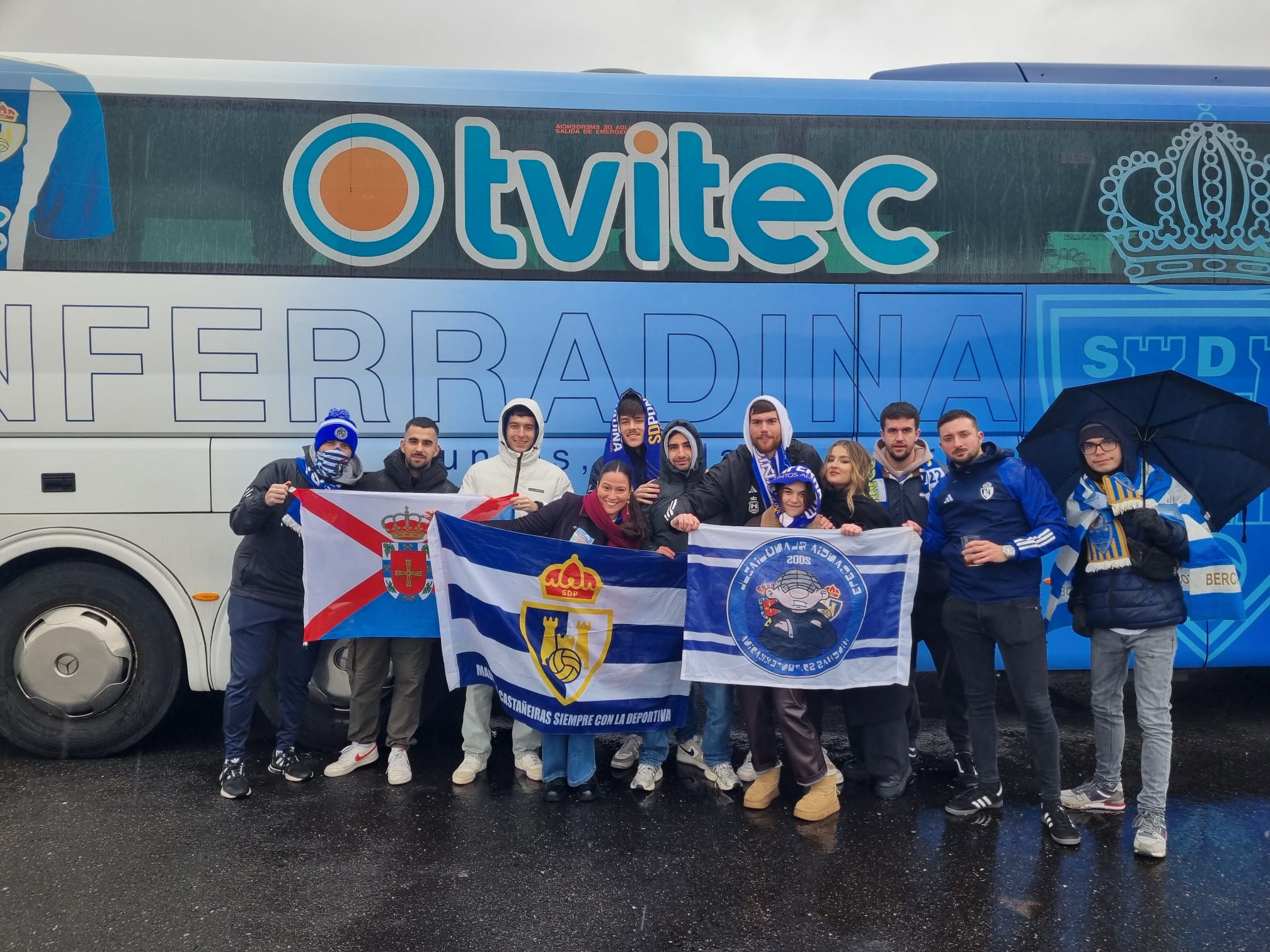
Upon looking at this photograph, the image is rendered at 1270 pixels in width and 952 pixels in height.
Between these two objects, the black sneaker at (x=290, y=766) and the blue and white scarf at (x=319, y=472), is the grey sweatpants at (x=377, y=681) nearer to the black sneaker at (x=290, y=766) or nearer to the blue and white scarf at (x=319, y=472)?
the black sneaker at (x=290, y=766)

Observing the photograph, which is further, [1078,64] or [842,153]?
[1078,64]

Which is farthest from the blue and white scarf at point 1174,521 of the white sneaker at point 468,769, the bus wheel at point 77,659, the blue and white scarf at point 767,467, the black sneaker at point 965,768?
the bus wheel at point 77,659

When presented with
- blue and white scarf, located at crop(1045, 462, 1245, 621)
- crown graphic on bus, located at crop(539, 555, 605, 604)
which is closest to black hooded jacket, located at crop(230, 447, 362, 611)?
crown graphic on bus, located at crop(539, 555, 605, 604)

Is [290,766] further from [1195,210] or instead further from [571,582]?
[1195,210]

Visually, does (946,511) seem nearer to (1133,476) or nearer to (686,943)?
(1133,476)

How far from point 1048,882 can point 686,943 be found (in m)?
1.67

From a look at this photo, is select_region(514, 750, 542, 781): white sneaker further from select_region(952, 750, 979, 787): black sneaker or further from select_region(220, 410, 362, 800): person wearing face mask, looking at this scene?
select_region(952, 750, 979, 787): black sneaker

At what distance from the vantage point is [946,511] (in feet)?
15.5

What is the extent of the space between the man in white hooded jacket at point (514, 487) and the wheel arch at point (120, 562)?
5.33 ft

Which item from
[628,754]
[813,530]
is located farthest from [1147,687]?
[628,754]

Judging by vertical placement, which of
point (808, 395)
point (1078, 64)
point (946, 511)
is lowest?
point (946, 511)

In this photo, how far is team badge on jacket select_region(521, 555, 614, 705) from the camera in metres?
5.05

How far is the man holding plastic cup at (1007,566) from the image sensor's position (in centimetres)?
448

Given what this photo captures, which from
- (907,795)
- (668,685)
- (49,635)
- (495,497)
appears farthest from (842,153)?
(49,635)
